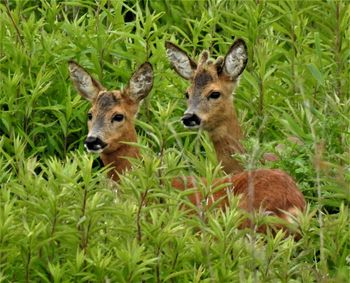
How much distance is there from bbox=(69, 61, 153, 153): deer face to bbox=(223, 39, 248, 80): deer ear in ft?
1.90

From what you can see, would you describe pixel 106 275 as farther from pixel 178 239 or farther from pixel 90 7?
pixel 90 7

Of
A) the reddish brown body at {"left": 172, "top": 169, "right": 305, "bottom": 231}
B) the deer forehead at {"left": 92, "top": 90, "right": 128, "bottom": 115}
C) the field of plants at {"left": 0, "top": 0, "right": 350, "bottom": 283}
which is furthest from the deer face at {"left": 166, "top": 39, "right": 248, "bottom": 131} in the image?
the reddish brown body at {"left": 172, "top": 169, "right": 305, "bottom": 231}

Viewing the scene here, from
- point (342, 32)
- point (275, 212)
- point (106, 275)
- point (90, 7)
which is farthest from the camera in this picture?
point (90, 7)

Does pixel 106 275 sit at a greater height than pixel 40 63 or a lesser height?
greater

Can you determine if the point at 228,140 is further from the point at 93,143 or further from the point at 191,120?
the point at 93,143

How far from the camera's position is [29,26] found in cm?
1158

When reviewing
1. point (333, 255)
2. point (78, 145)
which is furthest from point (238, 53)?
point (333, 255)

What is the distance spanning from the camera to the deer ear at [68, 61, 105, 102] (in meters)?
11.3

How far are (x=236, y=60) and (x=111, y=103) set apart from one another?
0.90 meters

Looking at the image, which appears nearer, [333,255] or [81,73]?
[333,255]

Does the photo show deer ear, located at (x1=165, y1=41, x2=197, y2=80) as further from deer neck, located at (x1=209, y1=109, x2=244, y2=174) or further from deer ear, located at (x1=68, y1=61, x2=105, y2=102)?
deer ear, located at (x1=68, y1=61, x2=105, y2=102)

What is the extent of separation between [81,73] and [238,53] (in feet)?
3.52

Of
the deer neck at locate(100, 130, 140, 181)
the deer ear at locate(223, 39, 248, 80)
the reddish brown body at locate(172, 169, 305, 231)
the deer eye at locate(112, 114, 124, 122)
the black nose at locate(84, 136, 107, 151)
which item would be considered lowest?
the deer neck at locate(100, 130, 140, 181)

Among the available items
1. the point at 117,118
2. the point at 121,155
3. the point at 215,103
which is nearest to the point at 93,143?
the point at 121,155
